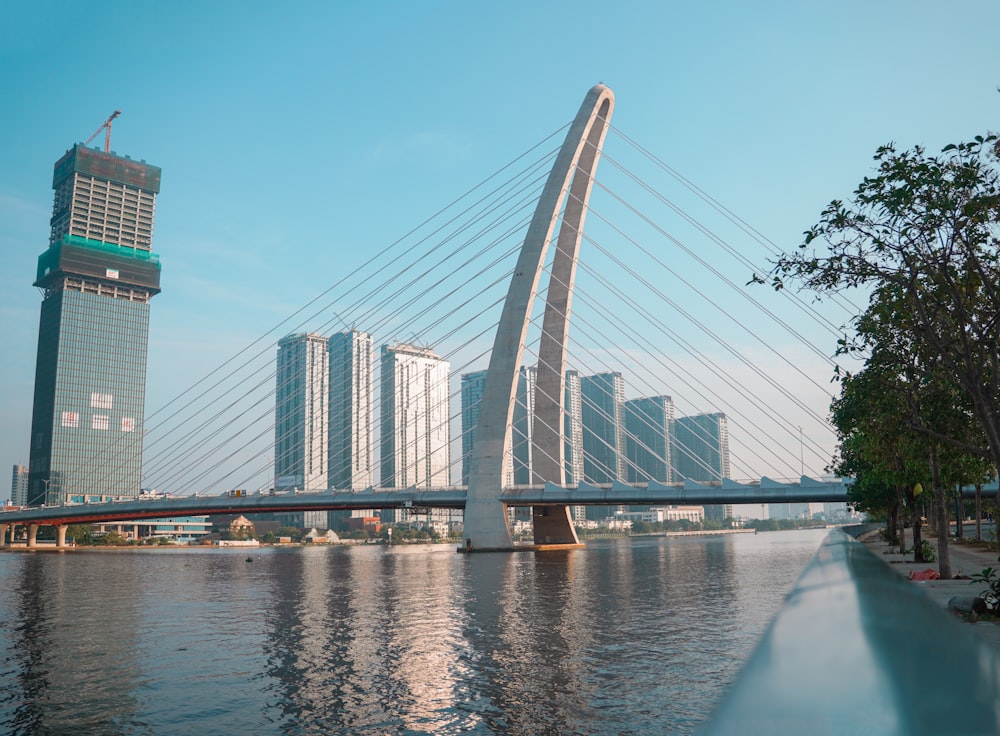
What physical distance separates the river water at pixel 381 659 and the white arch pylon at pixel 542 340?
3456 centimetres

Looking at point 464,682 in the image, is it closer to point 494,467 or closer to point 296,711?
point 296,711

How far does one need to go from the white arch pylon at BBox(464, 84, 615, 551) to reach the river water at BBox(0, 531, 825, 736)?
34.6 meters

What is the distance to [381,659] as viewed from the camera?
15906 mm

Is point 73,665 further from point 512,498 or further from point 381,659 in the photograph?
point 512,498

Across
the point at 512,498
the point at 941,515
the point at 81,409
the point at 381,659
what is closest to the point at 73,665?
the point at 381,659

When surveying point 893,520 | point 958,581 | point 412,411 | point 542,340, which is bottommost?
point 958,581

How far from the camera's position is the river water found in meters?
11.1

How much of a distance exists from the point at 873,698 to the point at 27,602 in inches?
1248

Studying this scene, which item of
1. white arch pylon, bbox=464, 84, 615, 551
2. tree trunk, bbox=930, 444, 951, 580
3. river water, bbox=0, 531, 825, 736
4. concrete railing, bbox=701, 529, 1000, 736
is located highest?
white arch pylon, bbox=464, 84, 615, 551

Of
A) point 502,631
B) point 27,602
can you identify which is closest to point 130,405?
point 27,602

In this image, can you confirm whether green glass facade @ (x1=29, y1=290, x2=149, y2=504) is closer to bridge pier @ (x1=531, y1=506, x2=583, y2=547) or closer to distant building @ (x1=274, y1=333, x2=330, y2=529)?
distant building @ (x1=274, y1=333, x2=330, y2=529)

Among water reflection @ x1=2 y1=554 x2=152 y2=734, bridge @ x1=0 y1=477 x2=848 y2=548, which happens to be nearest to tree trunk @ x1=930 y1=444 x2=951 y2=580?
water reflection @ x1=2 y1=554 x2=152 y2=734

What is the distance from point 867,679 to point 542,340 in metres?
63.2

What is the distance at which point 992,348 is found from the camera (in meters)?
15.8
